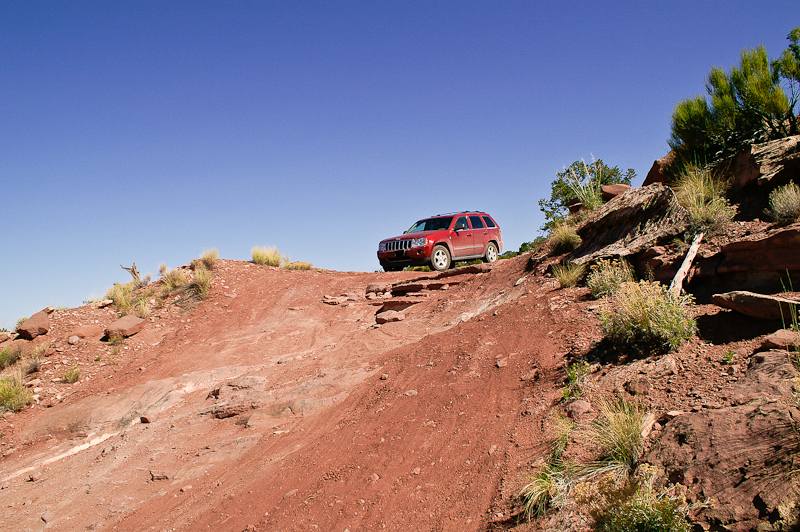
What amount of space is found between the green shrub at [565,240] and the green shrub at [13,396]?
12.1 meters

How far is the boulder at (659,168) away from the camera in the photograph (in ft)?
36.1

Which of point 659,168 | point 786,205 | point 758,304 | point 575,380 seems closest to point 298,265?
point 659,168

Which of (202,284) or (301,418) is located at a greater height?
(202,284)

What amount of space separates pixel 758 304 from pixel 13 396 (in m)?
13.5

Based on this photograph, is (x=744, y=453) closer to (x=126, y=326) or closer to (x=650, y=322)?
(x=650, y=322)

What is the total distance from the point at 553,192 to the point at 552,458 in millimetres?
14399

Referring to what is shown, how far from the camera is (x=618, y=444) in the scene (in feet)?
13.3

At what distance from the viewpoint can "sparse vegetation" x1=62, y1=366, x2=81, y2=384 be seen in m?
11.4

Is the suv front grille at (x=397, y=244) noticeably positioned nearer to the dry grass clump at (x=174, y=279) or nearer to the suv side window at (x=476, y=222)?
the suv side window at (x=476, y=222)

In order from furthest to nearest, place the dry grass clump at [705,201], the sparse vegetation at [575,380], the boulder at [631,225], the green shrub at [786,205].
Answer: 1. the boulder at [631,225]
2. the dry grass clump at [705,201]
3. the green shrub at [786,205]
4. the sparse vegetation at [575,380]

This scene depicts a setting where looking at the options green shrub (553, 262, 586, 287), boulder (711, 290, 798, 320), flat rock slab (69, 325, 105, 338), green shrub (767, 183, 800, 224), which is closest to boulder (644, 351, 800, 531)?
boulder (711, 290, 798, 320)

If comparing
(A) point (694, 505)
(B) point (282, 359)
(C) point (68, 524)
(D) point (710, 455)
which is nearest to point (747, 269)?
(D) point (710, 455)

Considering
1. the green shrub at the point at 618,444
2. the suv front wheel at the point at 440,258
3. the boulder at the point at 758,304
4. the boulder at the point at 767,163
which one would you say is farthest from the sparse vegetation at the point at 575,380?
the suv front wheel at the point at 440,258

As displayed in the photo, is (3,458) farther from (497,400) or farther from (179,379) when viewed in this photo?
(497,400)
